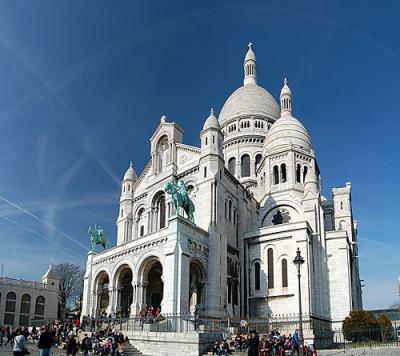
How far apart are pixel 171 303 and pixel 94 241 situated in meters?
16.8

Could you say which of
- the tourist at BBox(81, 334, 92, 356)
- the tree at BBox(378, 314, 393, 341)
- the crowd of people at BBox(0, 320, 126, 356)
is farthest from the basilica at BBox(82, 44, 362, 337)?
the tourist at BBox(81, 334, 92, 356)

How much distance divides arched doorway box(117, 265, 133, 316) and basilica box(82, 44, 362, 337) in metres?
0.10

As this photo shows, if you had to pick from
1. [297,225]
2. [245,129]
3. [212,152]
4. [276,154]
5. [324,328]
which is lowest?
[324,328]

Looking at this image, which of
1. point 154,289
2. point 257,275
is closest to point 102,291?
point 154,289

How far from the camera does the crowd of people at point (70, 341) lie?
14.1 metres

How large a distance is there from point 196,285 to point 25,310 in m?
39.1

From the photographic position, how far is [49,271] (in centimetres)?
7000

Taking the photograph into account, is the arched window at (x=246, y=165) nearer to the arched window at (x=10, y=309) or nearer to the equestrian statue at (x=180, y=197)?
the equestrian statue at (x=180, y=197)

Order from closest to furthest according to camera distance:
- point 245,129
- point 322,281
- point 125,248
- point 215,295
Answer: point 215,295 → point 125,248 → point 322,281 → point 245,129

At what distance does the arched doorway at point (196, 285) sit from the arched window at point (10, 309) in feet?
122

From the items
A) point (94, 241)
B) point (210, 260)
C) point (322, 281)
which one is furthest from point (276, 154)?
point (94, 241)

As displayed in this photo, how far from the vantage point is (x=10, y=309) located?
204 feet

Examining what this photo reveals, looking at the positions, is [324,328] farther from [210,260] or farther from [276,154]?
[276,154]

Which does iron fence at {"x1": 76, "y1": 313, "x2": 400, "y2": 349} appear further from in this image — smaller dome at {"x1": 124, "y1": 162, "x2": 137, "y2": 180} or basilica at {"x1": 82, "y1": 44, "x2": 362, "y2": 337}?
smaller dome at {"x1": 124, "y1": 162, "x2": 137, "y2": 180}
